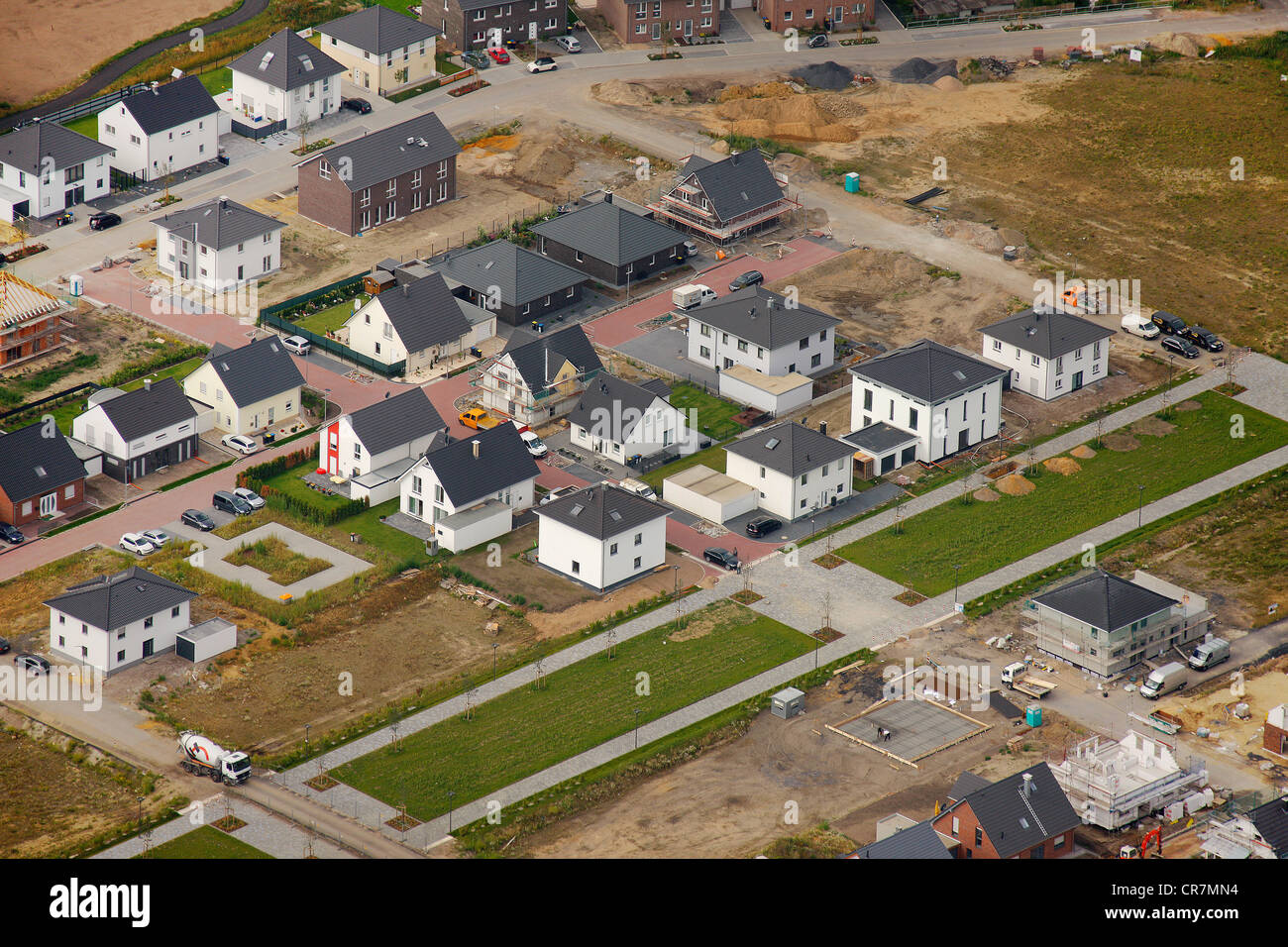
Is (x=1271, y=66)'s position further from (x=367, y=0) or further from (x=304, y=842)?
(x=304, y=842)

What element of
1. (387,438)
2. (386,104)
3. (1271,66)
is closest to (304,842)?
(387,438)

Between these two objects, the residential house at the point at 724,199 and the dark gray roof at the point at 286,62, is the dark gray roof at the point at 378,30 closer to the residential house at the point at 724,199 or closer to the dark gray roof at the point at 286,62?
Answer: the dark gray roof at the point at 286,62

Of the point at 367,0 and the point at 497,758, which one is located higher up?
the point at 367,0

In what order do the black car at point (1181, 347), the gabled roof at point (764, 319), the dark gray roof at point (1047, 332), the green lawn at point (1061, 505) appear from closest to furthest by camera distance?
the green lawn at point (1061, 505) → the dark gray roof at point (1047, 332) → the gabled roof at point (764, 319) → the black car at point (1181, 347)

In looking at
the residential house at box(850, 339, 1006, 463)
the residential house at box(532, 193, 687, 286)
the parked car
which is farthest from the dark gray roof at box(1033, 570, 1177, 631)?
the residential house at box(532, 193, 687, 286)

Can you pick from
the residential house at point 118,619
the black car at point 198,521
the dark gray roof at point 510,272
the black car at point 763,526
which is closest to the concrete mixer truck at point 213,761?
the residential house at point 118,619

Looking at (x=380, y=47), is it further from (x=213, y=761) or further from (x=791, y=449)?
(x=213, y=761)
